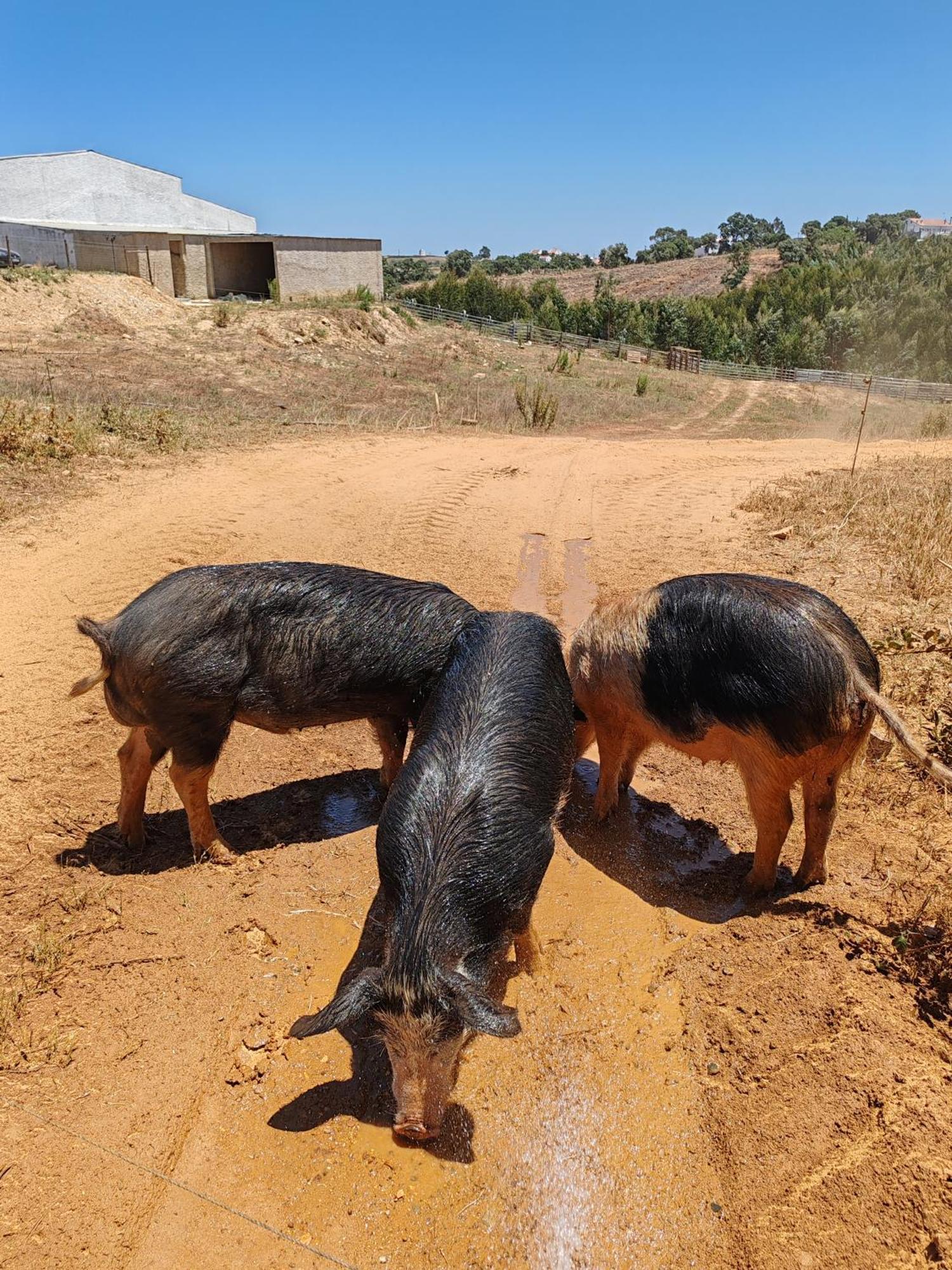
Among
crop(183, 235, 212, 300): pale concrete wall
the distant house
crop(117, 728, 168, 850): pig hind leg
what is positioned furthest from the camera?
the distant house

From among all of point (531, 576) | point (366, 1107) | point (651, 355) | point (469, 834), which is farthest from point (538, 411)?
point (651, 355)

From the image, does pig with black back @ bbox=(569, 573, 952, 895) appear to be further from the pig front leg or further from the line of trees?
the line of trees

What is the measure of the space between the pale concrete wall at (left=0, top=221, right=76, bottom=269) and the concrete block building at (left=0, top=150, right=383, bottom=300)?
0.04m

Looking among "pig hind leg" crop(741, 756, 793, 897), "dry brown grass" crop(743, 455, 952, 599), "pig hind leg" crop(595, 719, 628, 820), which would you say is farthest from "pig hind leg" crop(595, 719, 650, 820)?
"dry brown grass" crop(743, 455, 952, 599)

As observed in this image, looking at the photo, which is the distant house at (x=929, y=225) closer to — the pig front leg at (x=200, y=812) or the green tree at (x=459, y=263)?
the green tree at (x=459, y=263)

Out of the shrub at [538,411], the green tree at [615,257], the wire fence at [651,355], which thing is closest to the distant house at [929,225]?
the green tree at [615,257]

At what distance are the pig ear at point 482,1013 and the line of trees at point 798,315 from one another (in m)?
49.4

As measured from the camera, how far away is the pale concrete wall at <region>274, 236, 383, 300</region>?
3516 centimetres

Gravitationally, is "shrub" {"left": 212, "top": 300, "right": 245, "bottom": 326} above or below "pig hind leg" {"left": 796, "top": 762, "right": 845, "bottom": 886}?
above

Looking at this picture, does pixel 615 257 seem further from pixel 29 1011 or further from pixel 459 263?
pixel 29 1011

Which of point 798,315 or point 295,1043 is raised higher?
point 798,315

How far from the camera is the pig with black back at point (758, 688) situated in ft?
12.6

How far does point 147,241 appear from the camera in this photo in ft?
105

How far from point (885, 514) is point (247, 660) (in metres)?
8.62
